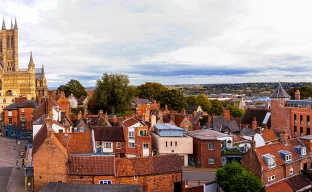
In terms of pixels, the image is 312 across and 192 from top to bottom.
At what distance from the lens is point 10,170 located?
4634 cm

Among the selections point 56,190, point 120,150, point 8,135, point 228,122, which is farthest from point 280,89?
point 8,135

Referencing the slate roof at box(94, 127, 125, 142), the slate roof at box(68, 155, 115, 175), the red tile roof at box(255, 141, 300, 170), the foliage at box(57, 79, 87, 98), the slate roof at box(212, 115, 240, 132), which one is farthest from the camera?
the foliage at box(57, 79, 87, 98)

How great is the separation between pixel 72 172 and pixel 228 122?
38765mm

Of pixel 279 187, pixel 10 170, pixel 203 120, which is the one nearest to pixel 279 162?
pixel 279 187

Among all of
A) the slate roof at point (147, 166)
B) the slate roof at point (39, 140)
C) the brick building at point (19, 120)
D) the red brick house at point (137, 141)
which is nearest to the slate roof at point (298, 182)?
the slate roof at point (147, 166)

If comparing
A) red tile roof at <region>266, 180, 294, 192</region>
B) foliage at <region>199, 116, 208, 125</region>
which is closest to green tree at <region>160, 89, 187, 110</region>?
foliage at <region>199, 116, 208, 125</region>

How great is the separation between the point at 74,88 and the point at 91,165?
85.7 m

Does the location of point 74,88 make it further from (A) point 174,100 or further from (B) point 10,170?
(B) point 10,170

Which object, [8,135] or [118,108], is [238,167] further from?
[8,135]

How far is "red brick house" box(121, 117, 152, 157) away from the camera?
1887 inches

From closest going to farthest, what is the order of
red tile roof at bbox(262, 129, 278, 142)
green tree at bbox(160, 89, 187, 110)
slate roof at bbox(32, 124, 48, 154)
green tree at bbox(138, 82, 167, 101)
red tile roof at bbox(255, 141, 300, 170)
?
slate roof at bbox(32, 124, 48, 154), red tile roof at bbox(255, 141, 300, 170), red tile roof at bbox(262, 129, 278, 142), green tree at bbox(160, 89, 187, 110), green tree at bbox(138, 82, 167, 101)

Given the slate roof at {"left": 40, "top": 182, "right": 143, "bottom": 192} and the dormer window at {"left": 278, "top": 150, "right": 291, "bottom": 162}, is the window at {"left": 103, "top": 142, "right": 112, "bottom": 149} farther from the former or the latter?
the dormer window at {"left": 278, "top": 150, "right": 291, "bottom": 162}

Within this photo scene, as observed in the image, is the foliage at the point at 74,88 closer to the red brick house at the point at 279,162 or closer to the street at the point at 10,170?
the street at the point at 10,170

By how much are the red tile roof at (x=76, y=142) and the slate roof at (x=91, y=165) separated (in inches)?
99.3
